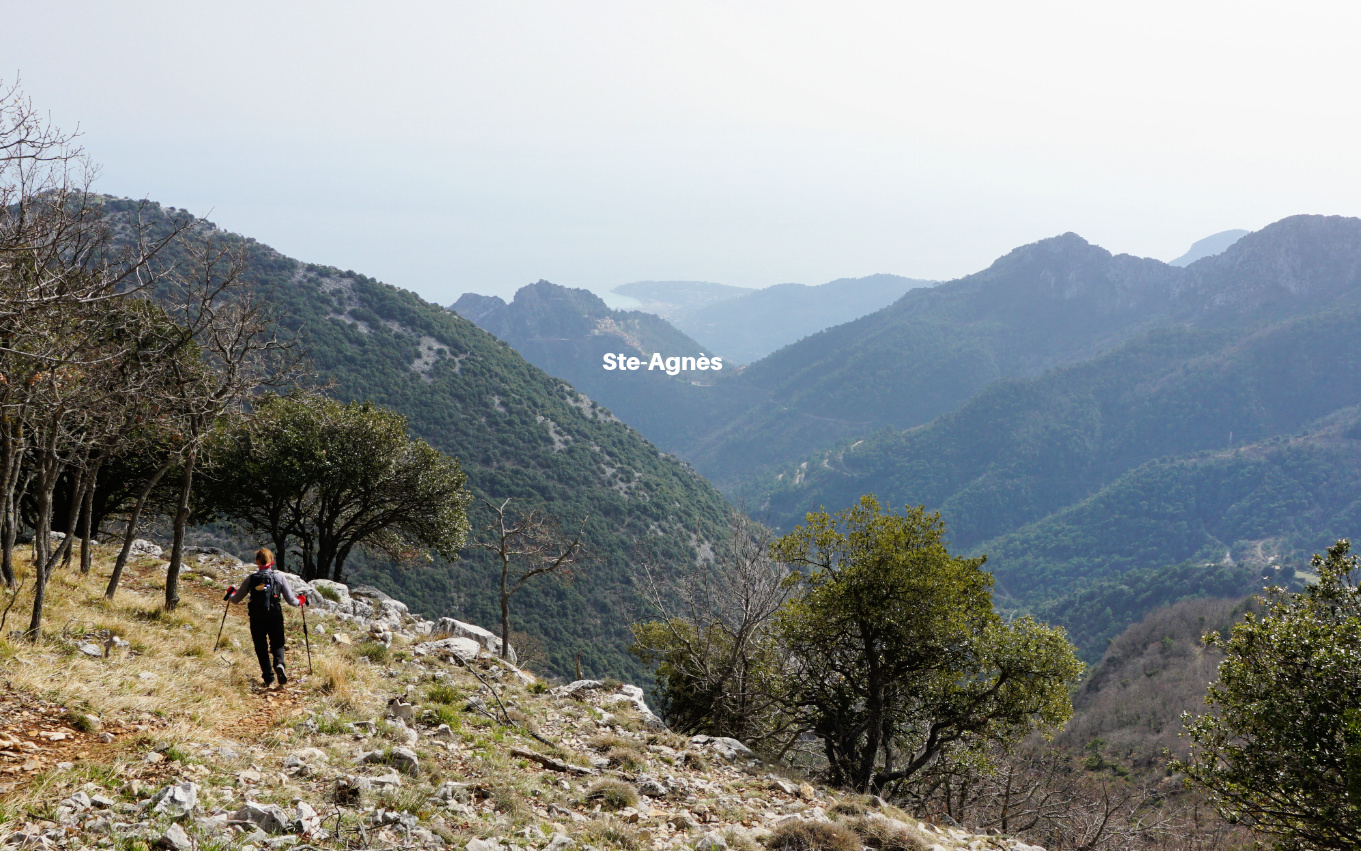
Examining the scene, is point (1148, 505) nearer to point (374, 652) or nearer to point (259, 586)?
point (374, 652)

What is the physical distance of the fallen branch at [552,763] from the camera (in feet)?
33.2

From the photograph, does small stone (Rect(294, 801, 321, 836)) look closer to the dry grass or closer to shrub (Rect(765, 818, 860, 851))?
the dry grass

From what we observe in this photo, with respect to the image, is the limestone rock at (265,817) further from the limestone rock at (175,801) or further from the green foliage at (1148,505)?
the green foliage at (1148,505)

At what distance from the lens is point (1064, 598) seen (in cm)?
12362

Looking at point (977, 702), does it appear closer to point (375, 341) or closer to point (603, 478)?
point (603, 478)

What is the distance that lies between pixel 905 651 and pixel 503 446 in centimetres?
6075

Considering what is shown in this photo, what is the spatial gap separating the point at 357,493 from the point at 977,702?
20724 mm

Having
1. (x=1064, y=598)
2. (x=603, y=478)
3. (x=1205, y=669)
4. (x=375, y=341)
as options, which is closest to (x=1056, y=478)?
(x=1064, y=598)

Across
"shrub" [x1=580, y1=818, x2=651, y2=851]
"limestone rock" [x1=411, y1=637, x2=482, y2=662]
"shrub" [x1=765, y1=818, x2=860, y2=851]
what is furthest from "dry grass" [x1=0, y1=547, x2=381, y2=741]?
"shrub" [x1=765, y1=818, x2=860, y2=851]

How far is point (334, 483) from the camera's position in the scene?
24422mm

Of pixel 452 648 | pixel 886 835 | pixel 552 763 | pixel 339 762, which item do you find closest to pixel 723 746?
pixel 552 763

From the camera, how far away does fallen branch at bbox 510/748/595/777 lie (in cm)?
1013

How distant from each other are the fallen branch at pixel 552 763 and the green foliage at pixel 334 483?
16.9 meters

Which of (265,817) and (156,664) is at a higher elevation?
(265,817)
